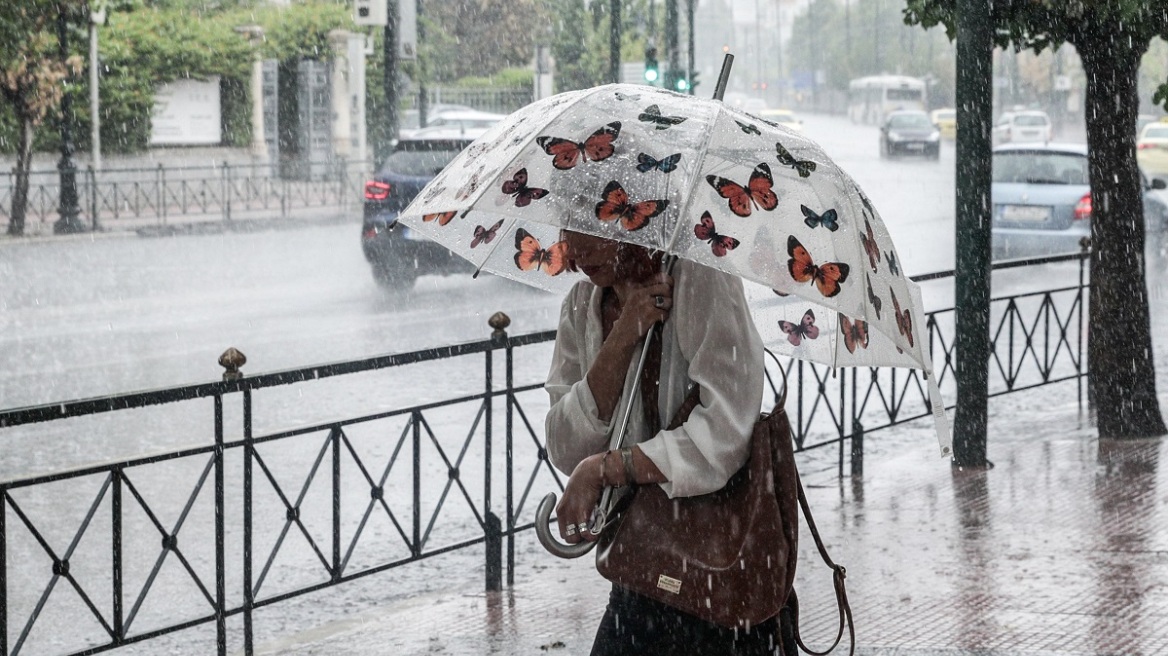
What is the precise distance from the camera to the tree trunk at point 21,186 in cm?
2278

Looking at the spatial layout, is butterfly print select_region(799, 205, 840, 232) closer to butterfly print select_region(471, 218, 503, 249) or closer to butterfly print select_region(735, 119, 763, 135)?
butterfly print select_region(735, 119, 763, 135)

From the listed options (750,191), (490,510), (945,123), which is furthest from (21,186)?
(945,123)

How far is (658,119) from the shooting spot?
3.15 m

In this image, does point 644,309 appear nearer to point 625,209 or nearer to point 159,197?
point 625,209

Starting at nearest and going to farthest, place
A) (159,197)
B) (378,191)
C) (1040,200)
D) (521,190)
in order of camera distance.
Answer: (521,190) < (378,191) < (1040,200) < (159,197)

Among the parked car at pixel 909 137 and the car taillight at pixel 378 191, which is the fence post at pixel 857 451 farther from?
the parked car at pixel 909 137

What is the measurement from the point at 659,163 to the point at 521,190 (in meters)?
0.30

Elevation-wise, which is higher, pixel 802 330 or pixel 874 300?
pixel 874 300

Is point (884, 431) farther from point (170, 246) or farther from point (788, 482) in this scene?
point (170, 246)

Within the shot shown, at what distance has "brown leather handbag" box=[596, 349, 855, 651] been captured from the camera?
292cm

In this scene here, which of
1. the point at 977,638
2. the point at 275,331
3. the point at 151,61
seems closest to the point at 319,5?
the point at 151,61

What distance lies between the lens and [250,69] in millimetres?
33594

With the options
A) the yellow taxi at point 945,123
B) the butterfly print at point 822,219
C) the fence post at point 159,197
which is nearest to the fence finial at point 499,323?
the butterfly print at point 822,219

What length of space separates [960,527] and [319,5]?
108ft
